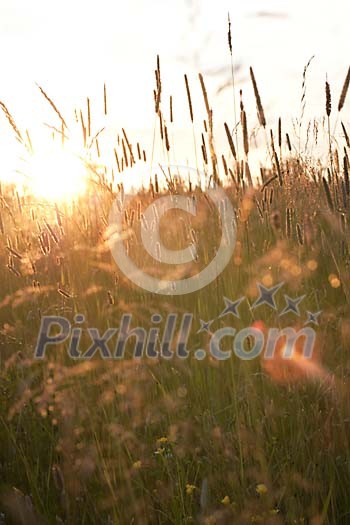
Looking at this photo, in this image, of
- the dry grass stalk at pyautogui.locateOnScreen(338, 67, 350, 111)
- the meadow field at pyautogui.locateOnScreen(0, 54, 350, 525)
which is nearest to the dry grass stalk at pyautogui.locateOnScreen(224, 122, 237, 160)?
the meadow field at pyautogui.locateOnScreen(0, 54, 350, 525)

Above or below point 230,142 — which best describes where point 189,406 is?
below

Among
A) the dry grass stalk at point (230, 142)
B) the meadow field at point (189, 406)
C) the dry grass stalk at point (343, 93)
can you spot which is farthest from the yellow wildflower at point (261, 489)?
the dry grass stalk at point (343, 93)

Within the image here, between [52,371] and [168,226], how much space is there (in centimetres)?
153

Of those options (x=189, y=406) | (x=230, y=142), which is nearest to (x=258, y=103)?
(x=230, y=142)

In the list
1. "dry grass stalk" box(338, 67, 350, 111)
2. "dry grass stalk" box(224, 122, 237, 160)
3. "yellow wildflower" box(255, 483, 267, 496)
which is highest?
"dry grass stalk" box(338, 67, 350, 111)

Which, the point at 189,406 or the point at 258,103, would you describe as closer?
the point at 189,406

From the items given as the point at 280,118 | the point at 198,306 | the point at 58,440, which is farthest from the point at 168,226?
the point at 58,440

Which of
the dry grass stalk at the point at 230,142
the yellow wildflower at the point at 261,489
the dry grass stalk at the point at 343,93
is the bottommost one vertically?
the yellow wildflower at the point at 261,489

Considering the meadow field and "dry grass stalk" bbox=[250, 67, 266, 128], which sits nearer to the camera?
the meadow field

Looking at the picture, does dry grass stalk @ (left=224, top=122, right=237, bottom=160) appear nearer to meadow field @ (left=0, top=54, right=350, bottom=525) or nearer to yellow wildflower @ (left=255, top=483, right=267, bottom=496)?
meadow field @ (left=0, top=54, right=350, bottom=525)

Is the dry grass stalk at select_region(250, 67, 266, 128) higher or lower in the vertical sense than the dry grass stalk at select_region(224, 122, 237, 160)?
higher

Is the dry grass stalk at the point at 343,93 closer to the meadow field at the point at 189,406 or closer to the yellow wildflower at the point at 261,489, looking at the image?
the meadow field at the point at 189,406

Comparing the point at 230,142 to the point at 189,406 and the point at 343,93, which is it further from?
the point at 189,406

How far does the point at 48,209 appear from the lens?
2.97 metres
